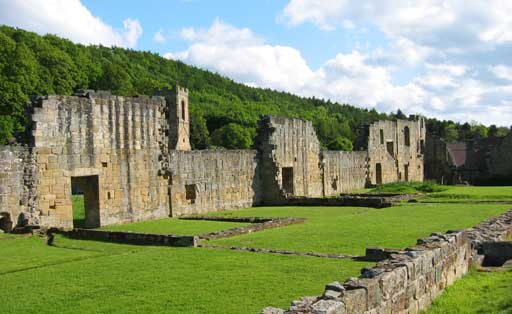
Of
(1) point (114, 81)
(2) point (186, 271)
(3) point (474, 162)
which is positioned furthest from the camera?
(1) point (114, 81)

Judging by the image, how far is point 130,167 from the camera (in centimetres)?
2080

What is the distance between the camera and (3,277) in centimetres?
1012

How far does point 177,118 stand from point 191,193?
42065mm

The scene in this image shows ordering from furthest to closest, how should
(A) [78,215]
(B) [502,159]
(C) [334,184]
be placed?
(B) [502,159], (C) [334,184], (A) [78,215]

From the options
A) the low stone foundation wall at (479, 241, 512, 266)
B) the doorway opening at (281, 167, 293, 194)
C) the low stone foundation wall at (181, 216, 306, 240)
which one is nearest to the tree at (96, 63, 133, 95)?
the doorway opening at (281, 167, 293, 194)

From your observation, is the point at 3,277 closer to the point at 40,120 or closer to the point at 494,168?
the point at 40,120

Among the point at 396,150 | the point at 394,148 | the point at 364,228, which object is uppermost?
the point at 394,148

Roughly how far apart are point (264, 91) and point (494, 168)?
7304 centimetres

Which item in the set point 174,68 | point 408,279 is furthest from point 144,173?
point 174,68

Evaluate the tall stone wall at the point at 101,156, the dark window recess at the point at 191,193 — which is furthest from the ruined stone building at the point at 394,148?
the tall stone wall at the point at 101,156

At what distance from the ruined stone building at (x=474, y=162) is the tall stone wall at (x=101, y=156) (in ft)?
98.5

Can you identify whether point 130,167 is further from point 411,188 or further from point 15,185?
point 411,188

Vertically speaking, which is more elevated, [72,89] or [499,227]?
[72,89]

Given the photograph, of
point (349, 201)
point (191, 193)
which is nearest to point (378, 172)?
point (349, 201)
